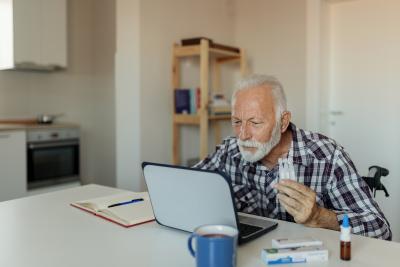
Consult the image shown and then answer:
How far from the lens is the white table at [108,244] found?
3.03 ft

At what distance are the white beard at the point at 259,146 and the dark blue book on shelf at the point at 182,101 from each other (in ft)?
6.38

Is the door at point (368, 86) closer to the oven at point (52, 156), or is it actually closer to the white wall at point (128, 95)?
the white wall at point (128, 95)

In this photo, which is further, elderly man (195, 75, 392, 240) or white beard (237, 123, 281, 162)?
white beard (237, 123, 281, 162)

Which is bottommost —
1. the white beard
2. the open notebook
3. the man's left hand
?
the open notebook

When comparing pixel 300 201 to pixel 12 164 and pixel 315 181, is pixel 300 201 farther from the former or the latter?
pixel 12 164

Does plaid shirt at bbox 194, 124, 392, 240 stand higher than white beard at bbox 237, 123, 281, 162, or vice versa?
white beard at bbox 237, 123, 281, 162

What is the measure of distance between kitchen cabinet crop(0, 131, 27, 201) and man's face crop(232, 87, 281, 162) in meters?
2.59

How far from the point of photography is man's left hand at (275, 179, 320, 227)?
1.08 m

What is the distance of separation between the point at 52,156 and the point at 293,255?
128 inches

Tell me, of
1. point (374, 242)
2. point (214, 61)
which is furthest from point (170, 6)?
point (374, 242)

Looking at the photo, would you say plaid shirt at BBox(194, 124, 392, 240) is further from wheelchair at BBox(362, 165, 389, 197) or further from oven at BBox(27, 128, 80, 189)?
oven at BBox(27, 128, 80, 189)

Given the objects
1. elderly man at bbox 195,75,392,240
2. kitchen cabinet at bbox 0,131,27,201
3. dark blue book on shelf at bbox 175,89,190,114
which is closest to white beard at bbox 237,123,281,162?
elderly man at bbox 195,75,392,240

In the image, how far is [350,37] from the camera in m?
3.49

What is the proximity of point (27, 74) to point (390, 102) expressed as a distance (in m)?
3.42
